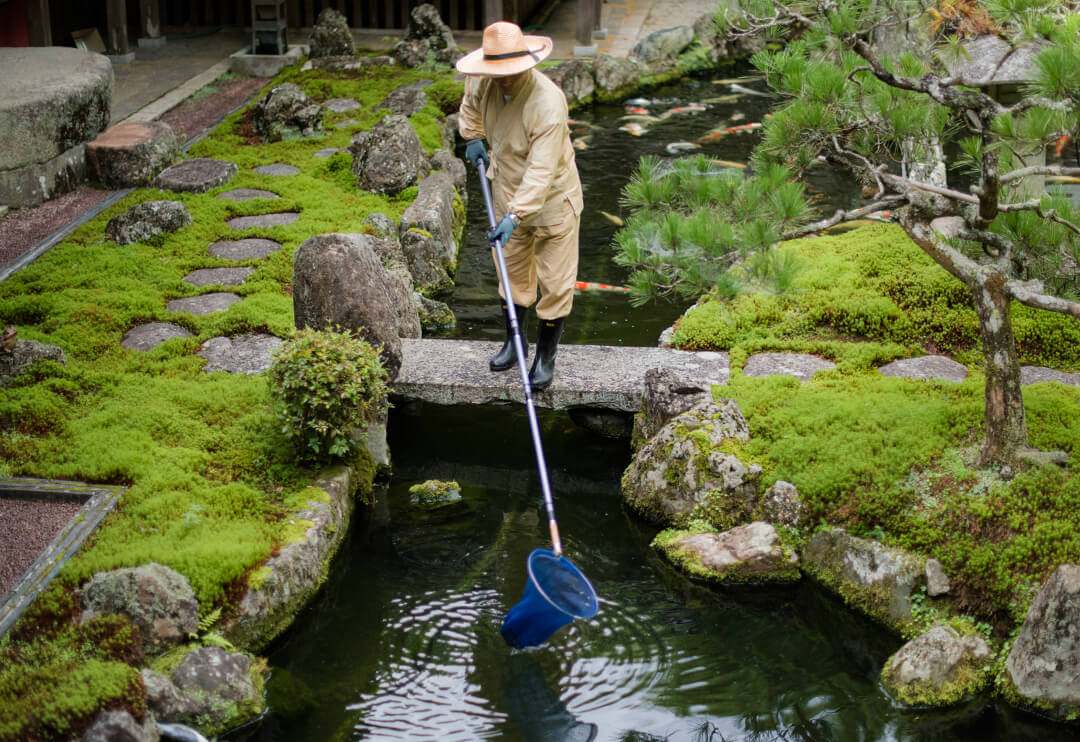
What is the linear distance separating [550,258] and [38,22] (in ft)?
32.5

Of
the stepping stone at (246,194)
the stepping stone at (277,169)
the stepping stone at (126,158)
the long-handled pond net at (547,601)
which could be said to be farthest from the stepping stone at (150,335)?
the stepping stone at (277,169)

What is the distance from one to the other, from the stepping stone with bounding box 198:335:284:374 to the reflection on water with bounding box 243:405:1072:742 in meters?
1.53

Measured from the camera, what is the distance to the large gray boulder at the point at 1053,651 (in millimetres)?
5008

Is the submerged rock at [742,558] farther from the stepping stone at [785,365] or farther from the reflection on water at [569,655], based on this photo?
the stepping stone at [785,365]

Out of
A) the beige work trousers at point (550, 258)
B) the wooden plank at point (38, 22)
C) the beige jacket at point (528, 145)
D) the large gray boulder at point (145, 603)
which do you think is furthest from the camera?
the wooden plank at point (38, 22)

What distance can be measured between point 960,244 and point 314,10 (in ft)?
50.1

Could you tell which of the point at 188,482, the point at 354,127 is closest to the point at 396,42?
the point at 354,127

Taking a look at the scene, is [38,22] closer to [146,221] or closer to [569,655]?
[146,221]

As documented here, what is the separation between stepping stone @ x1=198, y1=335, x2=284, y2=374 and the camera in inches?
301

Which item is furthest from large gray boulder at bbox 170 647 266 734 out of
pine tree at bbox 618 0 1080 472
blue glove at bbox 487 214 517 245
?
pine tree at bbox 618 0 1080 472

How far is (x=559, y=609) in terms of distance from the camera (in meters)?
5.12

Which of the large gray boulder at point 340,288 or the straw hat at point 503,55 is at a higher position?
the straw hat at point 503,55

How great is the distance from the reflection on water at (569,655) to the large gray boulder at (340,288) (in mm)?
1207

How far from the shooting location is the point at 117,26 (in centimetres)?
1587
